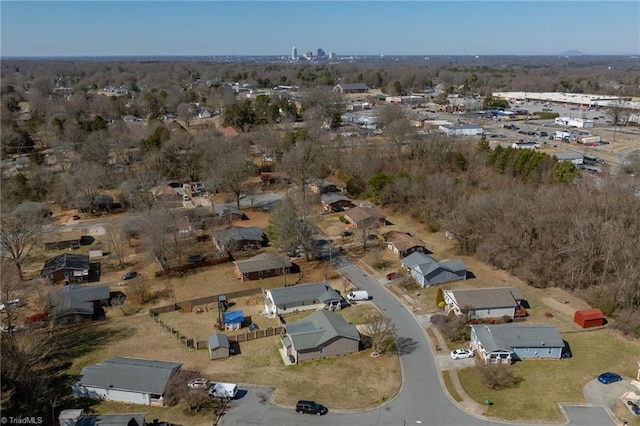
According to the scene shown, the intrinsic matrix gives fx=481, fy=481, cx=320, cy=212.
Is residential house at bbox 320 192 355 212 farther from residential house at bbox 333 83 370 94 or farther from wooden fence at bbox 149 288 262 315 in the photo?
residential house at bbox 333 83 370 94

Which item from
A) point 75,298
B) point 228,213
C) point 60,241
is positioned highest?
point 228,213

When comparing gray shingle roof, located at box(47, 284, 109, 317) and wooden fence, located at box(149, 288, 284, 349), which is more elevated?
gray shingle roof, located at box(47, 284, 109, 317)

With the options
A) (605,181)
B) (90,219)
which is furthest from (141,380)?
(605,181)

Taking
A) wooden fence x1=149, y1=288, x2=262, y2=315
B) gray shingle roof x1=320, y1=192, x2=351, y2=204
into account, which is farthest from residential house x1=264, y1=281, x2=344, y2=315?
gray shingle roof x1=320, y1=192, x2=351, y2=204

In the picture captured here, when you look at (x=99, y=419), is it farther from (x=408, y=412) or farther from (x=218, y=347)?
(x=408, y=412)

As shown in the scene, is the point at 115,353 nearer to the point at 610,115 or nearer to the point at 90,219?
the point at 90,219

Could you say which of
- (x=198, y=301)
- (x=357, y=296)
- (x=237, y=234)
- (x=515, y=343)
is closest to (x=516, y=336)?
(x=515, y=343)

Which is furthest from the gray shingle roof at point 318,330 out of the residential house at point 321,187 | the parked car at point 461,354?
the residential house at point 321,187
